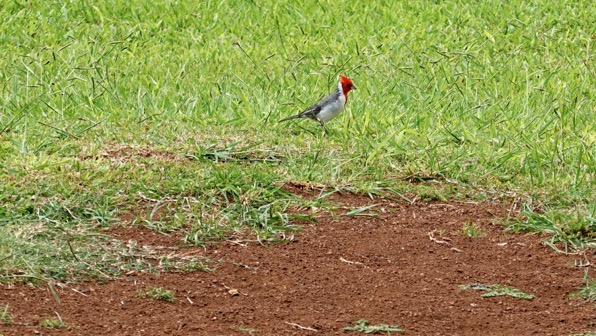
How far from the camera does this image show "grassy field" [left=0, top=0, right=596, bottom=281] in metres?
5.76

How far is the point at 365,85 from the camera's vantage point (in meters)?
8.48

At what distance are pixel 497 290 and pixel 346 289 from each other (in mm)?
705

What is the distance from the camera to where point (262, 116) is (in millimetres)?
7602

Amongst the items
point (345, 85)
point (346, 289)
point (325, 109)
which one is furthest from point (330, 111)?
point (346, 289)

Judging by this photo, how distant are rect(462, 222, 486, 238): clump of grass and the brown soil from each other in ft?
0.11

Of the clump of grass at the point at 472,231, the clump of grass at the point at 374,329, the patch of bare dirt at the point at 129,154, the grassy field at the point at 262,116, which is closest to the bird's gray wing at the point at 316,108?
the grassy field at the point at 262,116

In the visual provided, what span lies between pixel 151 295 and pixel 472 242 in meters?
1.81

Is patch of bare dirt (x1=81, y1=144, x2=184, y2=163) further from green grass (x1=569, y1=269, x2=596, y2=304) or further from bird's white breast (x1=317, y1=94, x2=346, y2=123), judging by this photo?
green grass (x1=569, y1=269, x2=596, y2=304)

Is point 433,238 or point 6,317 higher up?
point 6,317

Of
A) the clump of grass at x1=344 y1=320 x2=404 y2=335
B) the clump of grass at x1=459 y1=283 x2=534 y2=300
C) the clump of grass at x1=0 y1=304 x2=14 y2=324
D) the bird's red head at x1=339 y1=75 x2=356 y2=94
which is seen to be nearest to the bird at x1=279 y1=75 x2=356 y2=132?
the bird's red head at x1=339 y1=75 x2=356 y2=94

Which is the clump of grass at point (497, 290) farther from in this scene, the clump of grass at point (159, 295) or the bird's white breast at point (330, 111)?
the bird's white breast at point (330, 111)

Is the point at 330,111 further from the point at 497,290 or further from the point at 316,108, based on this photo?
the point at 497,290

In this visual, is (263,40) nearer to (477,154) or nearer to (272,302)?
(477,154)

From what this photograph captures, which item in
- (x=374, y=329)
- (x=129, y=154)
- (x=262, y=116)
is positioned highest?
(x=374, y=329)
